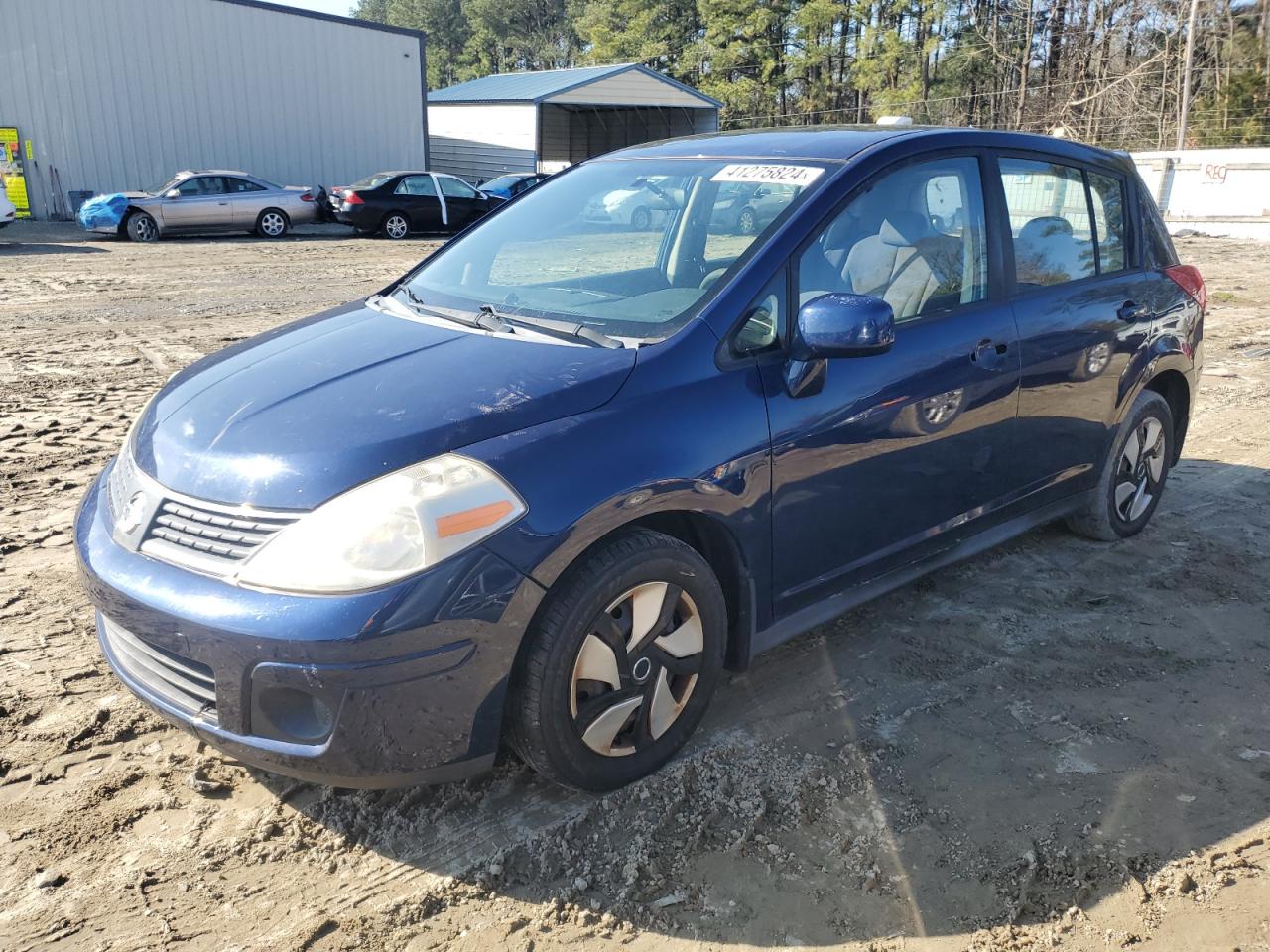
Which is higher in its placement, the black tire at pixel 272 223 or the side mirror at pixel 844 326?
the side mirror at pixel 844 326

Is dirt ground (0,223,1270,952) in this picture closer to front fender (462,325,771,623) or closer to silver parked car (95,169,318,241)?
front fender (462,325,771,623)

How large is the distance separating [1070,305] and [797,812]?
2395 mm

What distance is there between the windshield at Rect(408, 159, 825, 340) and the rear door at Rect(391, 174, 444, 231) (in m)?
17.9

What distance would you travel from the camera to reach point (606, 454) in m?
2.63

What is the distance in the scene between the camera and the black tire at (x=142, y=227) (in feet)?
63.0

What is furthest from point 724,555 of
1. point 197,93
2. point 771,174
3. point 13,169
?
point 197,93

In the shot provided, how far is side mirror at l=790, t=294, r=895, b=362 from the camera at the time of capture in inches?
116

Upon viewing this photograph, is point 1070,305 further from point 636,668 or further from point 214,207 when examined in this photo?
A: point 214,207

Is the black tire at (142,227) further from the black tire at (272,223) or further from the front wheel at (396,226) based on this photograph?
the front wheel at (396,226)

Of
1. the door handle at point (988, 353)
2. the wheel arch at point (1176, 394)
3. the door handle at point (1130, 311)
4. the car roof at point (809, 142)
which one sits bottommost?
the wheel arch at point (1176, 394)

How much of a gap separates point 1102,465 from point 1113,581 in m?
0.51

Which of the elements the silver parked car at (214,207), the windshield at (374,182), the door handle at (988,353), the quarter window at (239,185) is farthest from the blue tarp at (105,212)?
the door handle at (988,353)

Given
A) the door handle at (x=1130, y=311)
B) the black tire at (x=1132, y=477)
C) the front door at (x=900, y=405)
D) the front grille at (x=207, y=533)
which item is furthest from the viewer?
the black tire at (x=1132, y=477)

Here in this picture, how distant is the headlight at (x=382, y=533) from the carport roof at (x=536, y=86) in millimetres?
34580
